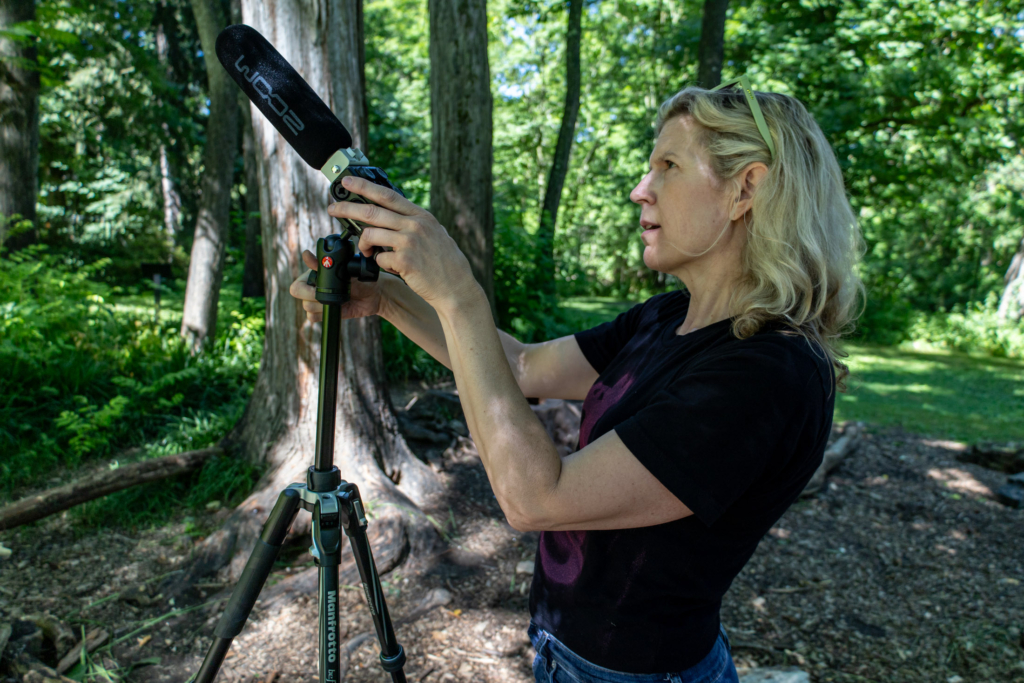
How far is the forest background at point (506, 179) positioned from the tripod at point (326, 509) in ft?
8.10

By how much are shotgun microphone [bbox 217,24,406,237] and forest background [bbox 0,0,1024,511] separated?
288cm

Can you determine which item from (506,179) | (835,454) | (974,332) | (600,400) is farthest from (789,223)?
(506,179)

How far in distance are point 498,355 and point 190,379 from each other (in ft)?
15.0

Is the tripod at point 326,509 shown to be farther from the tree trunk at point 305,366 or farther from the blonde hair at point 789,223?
the tree trunk at point 305,366

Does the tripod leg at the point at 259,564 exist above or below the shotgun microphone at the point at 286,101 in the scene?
below

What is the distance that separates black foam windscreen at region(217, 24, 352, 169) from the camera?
125 centimetres

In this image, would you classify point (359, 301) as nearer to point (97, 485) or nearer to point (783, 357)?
point (783, 357)

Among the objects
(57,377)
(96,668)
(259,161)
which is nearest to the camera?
(96,668)

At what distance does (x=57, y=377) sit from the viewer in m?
4.60

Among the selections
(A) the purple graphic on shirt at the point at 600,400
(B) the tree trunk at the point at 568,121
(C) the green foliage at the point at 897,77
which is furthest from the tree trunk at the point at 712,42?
(A) the purple graphic on shirt at the point at 600,400

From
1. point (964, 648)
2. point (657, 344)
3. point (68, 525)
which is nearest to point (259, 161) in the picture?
→ point (68, 525)

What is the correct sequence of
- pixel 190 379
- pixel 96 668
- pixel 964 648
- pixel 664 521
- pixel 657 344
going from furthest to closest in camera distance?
1. pixel 190 379
2. pixel 964 648
3. pixel 96 668
4. pixel 657 344
5. pixel 664 521

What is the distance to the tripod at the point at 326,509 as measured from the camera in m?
1.29

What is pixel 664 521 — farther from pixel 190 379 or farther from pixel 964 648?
A: pixel 190 379
